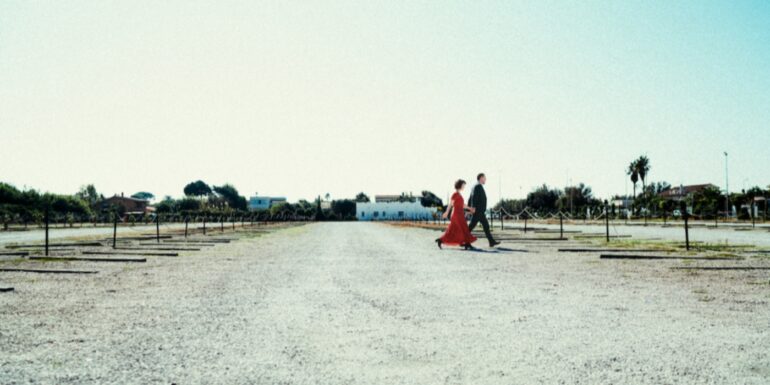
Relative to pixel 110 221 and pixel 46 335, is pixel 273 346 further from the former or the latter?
pixel 110 221

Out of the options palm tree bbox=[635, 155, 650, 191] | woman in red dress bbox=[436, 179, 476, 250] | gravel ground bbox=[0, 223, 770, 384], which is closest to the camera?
gravel ground bbox=[0, 223, 770, 384]

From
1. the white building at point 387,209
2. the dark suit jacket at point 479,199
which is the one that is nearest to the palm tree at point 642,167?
the white building at point 387,209

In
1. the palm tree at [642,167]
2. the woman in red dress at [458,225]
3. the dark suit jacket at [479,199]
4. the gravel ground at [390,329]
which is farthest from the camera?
the palm tree at [642,167]

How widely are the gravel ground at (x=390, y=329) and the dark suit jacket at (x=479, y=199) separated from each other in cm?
742

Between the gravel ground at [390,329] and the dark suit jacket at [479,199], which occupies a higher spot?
the dark suit jacket at [479,199]

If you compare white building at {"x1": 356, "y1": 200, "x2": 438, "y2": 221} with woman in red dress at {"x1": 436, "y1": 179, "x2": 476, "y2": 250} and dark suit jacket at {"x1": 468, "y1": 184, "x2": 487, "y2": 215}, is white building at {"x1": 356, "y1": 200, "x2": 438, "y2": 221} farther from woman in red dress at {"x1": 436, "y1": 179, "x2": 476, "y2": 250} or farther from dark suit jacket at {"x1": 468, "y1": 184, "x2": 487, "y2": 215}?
woman in red dress at {"x1": 436, "y1": 179, "x2": 476, "y2": 250}

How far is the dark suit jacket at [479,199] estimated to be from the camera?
54.9 ft

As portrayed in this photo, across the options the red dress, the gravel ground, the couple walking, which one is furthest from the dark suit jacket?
the gravel ground

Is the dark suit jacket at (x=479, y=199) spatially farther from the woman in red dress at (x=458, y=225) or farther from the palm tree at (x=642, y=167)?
the palm tree at (x=642, y=167)

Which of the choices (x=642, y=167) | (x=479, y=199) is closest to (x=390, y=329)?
(x=479, y=199)

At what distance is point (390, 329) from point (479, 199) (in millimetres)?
12119

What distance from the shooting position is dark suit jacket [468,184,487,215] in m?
16.7

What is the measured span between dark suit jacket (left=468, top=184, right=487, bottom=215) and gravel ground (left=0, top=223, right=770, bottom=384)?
24.3 ft

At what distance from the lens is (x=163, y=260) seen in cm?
1283
